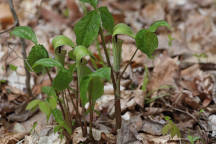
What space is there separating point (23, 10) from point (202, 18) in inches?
92.9

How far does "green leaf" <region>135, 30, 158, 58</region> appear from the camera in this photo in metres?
1.04

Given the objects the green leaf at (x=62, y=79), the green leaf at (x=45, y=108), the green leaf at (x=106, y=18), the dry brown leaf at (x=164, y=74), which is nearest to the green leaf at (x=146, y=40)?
the green leaf at (x=106, y=18)

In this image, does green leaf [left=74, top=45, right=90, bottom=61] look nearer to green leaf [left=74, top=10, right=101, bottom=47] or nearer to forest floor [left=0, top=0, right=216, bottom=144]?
green leaf [left=74, top=10, right=101, bottom=47]

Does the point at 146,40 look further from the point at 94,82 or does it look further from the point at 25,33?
the point at 25,33

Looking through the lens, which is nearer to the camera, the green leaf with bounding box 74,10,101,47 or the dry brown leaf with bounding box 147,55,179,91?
the green leaf with bounding box 74,10,101,47

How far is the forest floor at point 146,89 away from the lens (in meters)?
1.46

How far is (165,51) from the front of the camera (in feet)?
7.88

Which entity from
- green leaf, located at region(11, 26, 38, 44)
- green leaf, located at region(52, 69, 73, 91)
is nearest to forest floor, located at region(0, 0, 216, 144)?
green leaf, located at region(11, 26, 38, 44)

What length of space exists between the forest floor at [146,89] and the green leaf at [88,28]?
472mm

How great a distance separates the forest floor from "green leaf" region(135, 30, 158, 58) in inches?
19.5

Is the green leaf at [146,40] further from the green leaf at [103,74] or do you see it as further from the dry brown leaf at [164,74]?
the dry brown leaf at [164,74]

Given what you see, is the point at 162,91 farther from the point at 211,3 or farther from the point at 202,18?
the point at 211,3

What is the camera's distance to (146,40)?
1.05 meters

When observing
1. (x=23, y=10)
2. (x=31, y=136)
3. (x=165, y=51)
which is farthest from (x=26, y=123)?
(x=23, y=10)
